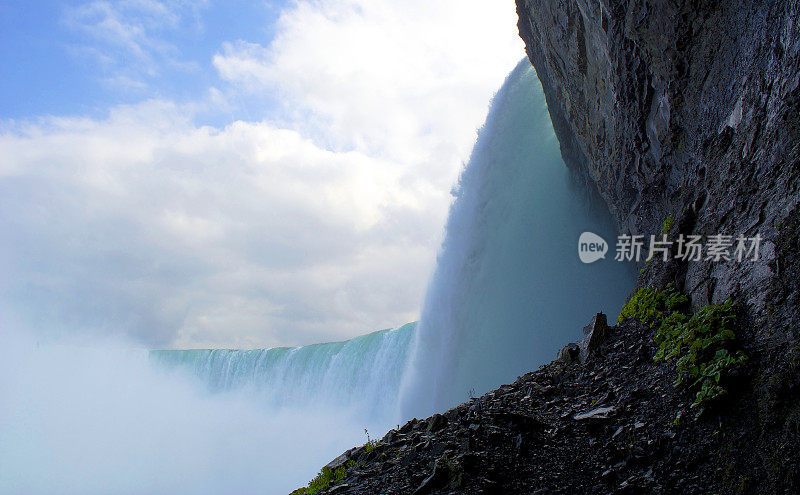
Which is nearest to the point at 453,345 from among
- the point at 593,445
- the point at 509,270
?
the point at 509,270

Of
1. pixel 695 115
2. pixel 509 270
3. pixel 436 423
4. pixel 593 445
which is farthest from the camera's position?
pixel 509 270

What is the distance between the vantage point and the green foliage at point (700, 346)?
328 cm

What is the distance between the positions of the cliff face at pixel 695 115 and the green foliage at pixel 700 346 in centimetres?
20

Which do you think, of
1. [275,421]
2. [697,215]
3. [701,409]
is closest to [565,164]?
[697,215]

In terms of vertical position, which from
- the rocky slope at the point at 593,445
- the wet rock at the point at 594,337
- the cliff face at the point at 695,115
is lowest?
the rocky slope at the point at 593,445

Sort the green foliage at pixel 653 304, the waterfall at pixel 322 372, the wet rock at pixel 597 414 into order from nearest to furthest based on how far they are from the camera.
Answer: the wet rock at pixel 597 414, the green foliage at pixel 653 304, the waterfall at pixel 322 372

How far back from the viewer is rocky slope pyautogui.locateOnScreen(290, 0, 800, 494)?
2.99 m

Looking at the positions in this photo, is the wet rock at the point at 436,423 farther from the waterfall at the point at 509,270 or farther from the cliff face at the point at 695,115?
the waterfall at the point at 509,270

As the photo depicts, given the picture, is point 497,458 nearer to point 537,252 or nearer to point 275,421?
point 537,252

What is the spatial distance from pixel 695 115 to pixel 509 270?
700cm

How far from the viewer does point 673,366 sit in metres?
4.02

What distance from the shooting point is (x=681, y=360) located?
3811 millimetres

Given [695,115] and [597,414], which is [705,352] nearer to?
[597,414]

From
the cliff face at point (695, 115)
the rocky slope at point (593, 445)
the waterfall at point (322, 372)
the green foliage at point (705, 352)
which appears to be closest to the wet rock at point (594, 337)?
the rocky slope at point (593, 445)
